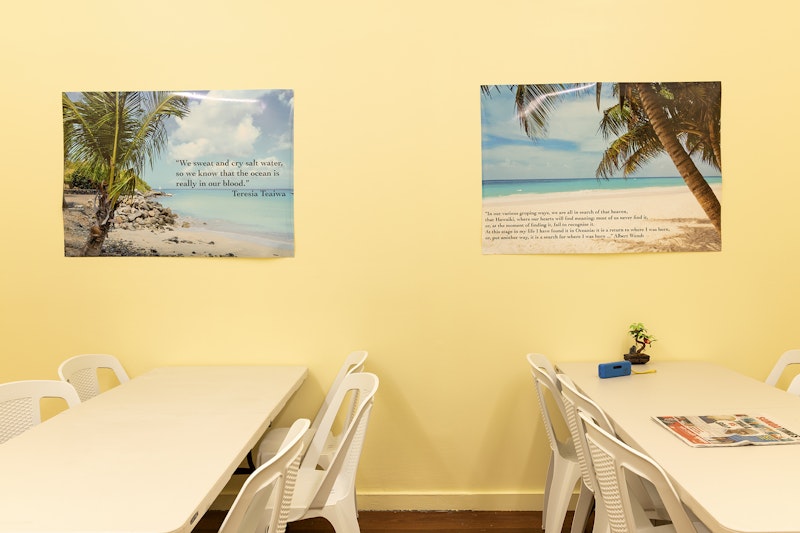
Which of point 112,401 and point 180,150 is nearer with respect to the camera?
point 112,401

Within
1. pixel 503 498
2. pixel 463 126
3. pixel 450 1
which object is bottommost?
pixel 503 498

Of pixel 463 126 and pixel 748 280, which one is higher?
pixel 463 126

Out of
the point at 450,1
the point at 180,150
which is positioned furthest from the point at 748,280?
the point at 180,150

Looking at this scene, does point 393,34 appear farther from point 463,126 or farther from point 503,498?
point 503,498

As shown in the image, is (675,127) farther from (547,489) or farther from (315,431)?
(315,431)

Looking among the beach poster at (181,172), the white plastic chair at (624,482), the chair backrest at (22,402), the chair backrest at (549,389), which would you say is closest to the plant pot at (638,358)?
the chair backrest at (549,389)

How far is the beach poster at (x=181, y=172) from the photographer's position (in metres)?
3.25

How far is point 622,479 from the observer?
5.70 feet

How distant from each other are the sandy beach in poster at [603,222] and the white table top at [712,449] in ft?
2.11

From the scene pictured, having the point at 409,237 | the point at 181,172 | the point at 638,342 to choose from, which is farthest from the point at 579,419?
the point at 181,172

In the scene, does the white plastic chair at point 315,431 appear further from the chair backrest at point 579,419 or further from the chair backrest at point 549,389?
the chair backrest at point 579,419

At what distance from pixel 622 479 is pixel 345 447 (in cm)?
95

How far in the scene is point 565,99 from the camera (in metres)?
3.22

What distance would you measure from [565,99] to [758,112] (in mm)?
1037
